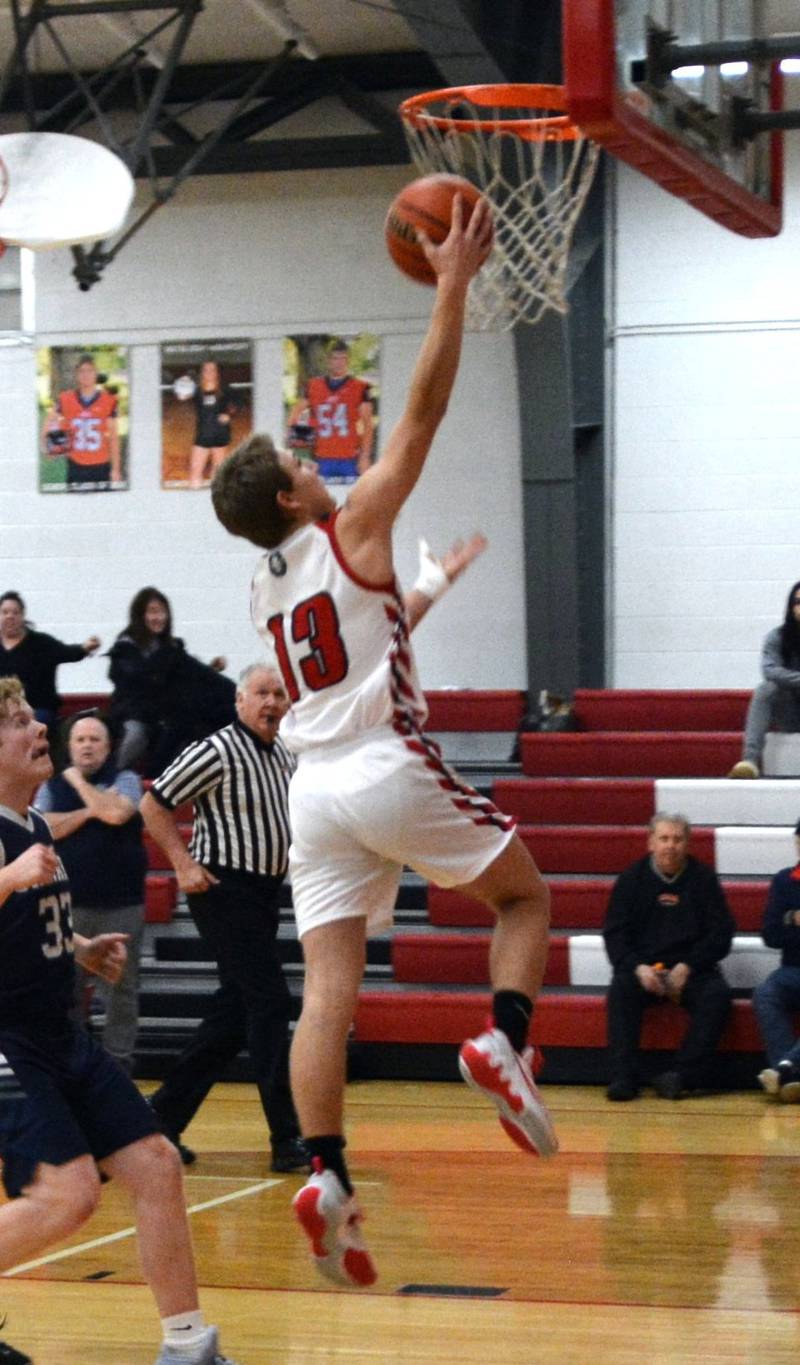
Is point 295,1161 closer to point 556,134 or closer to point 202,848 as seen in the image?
point 202,848

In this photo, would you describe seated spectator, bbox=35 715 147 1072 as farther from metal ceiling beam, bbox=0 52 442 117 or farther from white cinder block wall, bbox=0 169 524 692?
metal ceiling beam, bbox=0 52 442 117

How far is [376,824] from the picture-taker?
4059 millimetres

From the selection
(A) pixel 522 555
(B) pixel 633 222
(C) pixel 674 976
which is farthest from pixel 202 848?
(B) pixel 633 222

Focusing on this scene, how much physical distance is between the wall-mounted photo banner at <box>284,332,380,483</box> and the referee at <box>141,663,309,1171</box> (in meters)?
6.36

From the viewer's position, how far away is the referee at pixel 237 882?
24.3 ft

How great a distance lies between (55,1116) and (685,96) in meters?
3.30

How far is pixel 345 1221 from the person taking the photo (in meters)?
4.10

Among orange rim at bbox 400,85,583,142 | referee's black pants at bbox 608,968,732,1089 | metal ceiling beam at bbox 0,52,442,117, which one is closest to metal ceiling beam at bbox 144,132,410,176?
metal ceiling beam at bbox 0,52,442,117

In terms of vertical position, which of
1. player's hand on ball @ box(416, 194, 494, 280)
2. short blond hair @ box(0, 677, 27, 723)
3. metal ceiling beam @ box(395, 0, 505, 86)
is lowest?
short blond hair @ box(0, 677, 27, 723)

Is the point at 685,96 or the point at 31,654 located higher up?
the point at 685,96

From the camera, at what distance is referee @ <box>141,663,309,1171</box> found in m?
7.40

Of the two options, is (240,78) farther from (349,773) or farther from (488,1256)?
(349,773)

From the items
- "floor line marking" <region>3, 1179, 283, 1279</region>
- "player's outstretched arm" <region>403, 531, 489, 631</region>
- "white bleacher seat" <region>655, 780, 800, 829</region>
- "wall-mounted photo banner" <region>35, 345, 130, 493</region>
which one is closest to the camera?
"player's outstretched arm" <region>403, 531, 489, 631</region>

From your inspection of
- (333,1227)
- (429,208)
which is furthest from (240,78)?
(333,1227)
